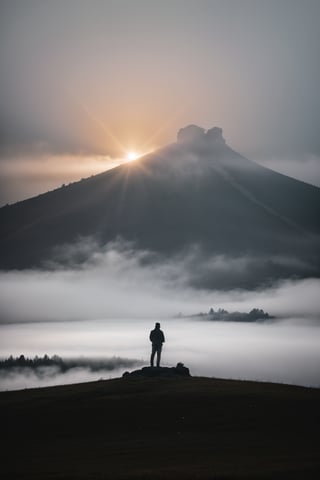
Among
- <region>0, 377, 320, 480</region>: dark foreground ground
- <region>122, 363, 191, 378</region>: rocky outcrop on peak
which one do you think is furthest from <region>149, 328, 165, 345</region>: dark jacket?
<region>0, 377, 320, 480</region>: dark foreground ground

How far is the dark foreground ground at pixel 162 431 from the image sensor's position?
95.2 feet

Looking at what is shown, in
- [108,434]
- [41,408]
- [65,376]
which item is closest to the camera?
[108,434]

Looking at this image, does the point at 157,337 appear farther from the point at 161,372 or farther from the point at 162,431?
the point at 162,431

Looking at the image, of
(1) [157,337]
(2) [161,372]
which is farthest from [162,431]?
(1) [157,337]

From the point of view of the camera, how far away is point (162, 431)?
121ft

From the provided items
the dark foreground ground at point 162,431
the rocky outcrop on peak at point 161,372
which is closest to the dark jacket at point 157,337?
the rocky outcrop on peak at point 161,372

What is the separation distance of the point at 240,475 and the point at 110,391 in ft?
65.5

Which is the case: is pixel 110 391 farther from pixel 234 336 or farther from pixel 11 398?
pixel 234 336

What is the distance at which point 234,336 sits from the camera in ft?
641

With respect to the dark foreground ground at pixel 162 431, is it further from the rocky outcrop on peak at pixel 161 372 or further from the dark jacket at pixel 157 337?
the dark jacket at pixel 157 337

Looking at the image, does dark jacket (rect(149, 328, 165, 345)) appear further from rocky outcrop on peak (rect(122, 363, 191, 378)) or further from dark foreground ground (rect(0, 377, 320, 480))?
dark foreground ground (rect(0, 377, 320, 480))

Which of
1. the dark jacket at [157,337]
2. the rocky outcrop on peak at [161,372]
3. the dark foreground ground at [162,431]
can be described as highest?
the dark jacket at [157,337]

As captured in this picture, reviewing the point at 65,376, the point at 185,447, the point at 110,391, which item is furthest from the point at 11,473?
the point at 65,376

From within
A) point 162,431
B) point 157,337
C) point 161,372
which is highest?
point 157,337
